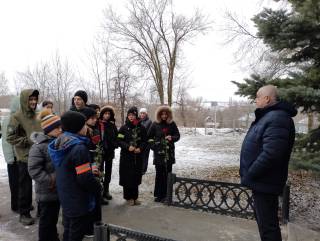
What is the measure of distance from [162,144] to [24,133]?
7.63 feet

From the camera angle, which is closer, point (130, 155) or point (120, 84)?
point (130, 155)

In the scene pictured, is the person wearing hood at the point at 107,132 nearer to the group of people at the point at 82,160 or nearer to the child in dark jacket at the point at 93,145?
the group of people at the point at 82,160

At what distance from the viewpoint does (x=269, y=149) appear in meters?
2.88

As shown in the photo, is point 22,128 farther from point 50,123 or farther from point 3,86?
point 3,86

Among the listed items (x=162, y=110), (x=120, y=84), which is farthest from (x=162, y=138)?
(x=120, y=84)

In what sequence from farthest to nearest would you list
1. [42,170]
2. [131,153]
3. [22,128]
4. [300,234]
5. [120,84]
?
[120,84] < [131,153] < [22,128] < [300,234] < [42,170]

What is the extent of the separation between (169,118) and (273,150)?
3204mm

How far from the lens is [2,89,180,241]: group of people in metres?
3.29

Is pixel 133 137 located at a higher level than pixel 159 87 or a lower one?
lower

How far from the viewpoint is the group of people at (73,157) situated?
3.29m

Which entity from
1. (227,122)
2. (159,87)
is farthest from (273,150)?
(227,122)

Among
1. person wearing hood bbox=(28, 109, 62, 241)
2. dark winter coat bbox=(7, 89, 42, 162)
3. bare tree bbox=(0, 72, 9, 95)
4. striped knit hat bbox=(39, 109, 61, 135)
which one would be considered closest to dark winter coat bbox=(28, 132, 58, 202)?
person wearing hood bbox=(28, 109, 62, 241)

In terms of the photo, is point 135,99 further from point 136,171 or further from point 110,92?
point 136,171

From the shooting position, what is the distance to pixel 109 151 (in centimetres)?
583
